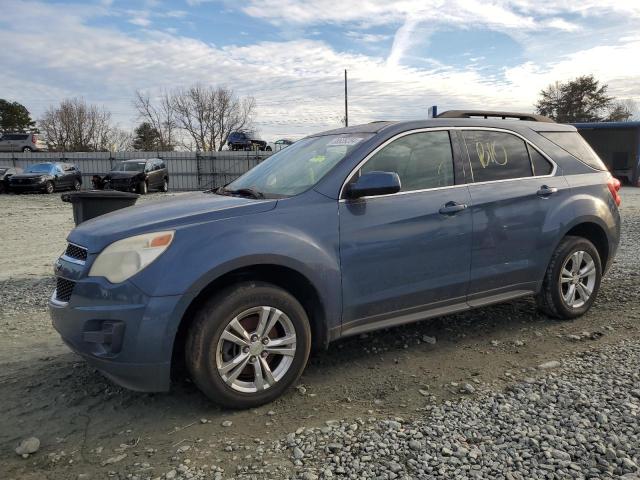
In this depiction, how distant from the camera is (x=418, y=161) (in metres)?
3.86

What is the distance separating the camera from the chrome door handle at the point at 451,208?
3.77 metres

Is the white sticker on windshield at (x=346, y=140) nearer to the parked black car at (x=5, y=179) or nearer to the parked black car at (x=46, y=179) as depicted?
the parked black car at (x=46, y=179)

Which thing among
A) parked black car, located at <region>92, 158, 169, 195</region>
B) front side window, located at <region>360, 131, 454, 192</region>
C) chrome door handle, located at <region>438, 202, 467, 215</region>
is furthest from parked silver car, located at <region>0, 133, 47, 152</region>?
chrome door handle, located at <region>438, 202, 467, 215</region>

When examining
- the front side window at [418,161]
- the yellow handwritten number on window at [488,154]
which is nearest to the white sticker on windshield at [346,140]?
the front side window at [418,161]

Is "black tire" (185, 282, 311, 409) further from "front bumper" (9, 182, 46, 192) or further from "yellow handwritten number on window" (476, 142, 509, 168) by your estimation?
"front bumper" (9, 182, 46, 192)

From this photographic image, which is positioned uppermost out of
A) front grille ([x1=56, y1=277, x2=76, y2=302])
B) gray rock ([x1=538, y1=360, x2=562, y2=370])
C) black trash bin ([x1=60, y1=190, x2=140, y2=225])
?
black trash bin ([x1=60, y1=190, x2=140, y2=225])

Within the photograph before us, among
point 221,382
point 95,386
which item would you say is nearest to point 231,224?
point 221,382

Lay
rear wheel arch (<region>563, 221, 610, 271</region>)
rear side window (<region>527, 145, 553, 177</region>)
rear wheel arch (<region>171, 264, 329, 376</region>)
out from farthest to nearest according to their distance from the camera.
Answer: rear wheel arch (<region>563, 221, 610, 271</region>) < rear side window (<region>527, 145, 553, 177</region>) < rear wheel arch (<region>171, 264, 329, 376</region>)

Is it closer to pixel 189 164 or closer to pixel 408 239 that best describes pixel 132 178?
pixel 189 164

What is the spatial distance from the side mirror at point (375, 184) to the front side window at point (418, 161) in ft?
0.72

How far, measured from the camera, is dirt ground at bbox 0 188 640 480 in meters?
2.72

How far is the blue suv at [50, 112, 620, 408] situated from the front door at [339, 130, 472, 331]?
0.01 meters

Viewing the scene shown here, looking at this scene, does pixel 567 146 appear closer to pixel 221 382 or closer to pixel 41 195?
pixel 221 382

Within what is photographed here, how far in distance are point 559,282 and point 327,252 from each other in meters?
2.41
